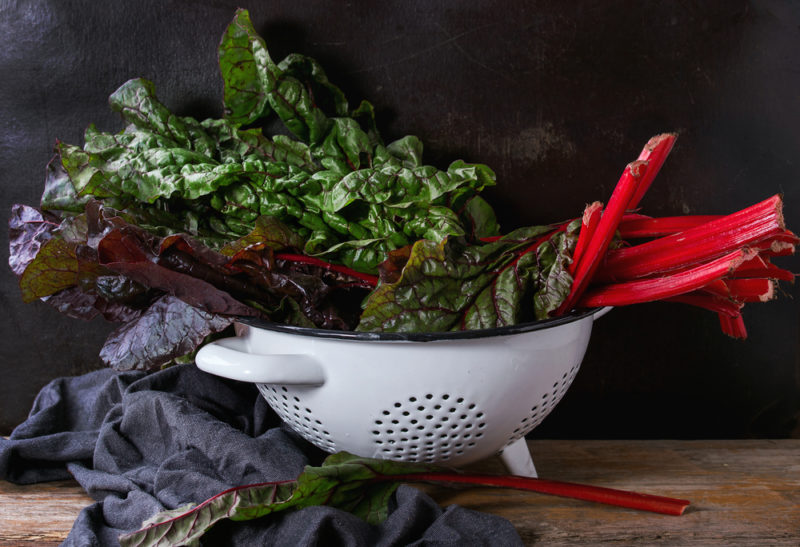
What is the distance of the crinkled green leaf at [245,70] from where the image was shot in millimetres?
825

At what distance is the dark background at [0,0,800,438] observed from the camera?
966mm

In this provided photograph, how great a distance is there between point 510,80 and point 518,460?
0.60 m

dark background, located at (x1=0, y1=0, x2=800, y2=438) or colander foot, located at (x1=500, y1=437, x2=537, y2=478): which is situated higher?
dark background, located at (x1=0, y1=0, x2=800, y2=438)

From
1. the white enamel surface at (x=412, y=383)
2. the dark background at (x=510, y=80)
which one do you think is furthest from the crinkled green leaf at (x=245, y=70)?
the white enamel surface at (x=412, y=383)

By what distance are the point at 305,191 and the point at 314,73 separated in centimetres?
22

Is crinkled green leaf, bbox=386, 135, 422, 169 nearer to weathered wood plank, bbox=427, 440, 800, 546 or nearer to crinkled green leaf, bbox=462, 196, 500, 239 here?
crinkled green leaf, bbox=462, 196, 500, 239

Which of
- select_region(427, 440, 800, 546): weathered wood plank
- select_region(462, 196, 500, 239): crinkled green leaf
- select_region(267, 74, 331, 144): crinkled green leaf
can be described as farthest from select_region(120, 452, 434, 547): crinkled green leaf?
select_region(267, 74, 331, 144): crinkled green leaf

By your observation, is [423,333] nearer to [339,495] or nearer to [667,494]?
[339,495]

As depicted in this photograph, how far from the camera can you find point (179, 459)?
2.45 feet

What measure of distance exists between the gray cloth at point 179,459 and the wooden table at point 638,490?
53 millimetres

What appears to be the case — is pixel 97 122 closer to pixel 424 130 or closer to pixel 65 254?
pixel 65 254

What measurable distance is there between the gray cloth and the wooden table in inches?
2.1

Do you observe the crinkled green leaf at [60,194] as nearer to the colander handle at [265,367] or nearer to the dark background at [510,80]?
the dark background at [510,80]

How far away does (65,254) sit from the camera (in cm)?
73
